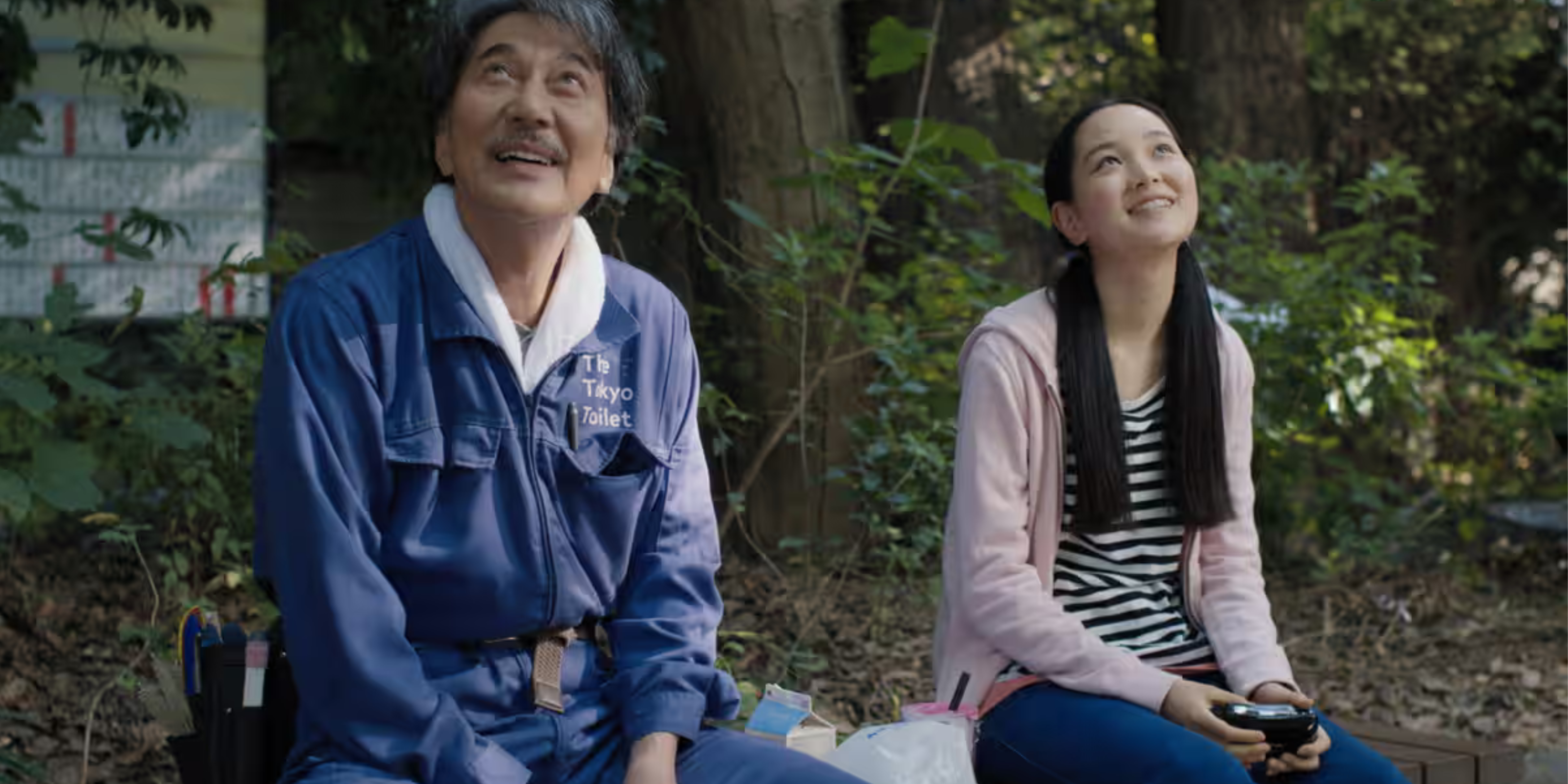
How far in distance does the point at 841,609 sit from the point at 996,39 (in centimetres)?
445

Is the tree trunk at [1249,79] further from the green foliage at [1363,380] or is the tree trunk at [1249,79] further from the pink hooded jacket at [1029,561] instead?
the pink hooded jacket at [1029,561]

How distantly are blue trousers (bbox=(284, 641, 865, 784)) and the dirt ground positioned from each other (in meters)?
2.11

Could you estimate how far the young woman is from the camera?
10.6ft

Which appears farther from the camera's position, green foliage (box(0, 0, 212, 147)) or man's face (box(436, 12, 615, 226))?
green foliage (box(0, 0, 212, 147))

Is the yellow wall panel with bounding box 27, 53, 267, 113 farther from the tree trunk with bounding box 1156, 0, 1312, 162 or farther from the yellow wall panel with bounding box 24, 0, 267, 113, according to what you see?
the tree trunk with bounding box 1156, 0, 1312, 162

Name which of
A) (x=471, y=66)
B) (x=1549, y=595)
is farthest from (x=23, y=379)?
(x=1549, y=595)

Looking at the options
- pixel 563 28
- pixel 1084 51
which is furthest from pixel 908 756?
pixel 1084 51

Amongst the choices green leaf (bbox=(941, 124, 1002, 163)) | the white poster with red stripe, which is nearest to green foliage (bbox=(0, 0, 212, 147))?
the white poster with red stripe

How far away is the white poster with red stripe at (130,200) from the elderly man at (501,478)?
5045 mm

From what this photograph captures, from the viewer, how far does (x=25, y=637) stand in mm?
5711

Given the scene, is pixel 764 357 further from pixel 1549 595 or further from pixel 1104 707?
pixel 1549 595

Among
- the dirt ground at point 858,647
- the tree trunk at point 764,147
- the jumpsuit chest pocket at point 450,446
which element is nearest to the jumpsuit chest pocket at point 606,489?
the jumpsuit chest pocket at point 450,446

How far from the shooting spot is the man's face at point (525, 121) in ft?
9.25

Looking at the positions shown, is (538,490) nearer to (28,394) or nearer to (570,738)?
(570,738)
